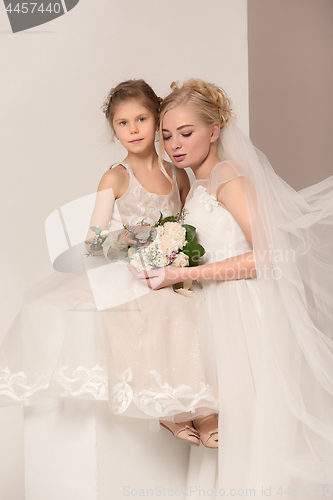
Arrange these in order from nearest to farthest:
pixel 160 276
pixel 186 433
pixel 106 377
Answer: pixel 106 377
pixel 186 433
pixel 160 276

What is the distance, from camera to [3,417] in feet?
9.78

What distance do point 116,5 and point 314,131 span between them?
6.62 feet

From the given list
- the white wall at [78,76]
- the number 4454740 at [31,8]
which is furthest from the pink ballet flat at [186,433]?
the number 4454740 at [31,8]

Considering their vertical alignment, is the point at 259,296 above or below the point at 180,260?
below

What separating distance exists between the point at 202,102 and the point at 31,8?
64.9 inches

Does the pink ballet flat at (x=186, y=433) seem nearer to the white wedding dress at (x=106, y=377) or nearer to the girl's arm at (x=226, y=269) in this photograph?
the white wedding dress at (x=106, y=377)

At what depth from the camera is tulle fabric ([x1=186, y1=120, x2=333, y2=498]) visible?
161 centimetres

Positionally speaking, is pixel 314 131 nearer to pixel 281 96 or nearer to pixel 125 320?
pixel 281 96

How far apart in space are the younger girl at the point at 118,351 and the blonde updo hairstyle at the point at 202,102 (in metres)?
0.75

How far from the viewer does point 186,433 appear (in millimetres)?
1700

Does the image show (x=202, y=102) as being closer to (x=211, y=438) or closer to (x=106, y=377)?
(x=106, y=377)

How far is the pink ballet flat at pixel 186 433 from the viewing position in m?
1.69

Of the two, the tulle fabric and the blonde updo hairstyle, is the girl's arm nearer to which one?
the tulle fabric

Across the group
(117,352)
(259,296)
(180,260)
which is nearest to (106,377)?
(117,352)
